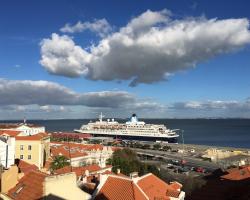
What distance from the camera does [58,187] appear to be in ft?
85.4

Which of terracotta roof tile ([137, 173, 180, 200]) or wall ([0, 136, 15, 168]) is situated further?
wall ([0, 136, 15, 168])

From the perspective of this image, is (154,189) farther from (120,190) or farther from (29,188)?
(29,188)

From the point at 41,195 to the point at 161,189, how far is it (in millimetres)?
12610

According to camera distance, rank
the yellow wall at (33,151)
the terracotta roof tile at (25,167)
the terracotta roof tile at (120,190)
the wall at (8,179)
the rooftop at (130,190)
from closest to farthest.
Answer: the terracotta roof tile at (120,190)
the rooftop at (130,190)
the wall at (8,179)
the terracotta roof tile at (25,167)
the yellow wall at (33,151)

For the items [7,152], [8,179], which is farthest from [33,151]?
[8,179]

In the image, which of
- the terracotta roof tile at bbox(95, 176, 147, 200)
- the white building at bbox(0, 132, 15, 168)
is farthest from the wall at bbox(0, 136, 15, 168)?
the terracotta roof tile at bbox(95, 176, 147, 200)

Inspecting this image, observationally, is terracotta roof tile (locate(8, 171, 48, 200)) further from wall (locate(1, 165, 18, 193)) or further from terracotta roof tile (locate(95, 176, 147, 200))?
terracotta roof tile (locate(95, 176, 147, 200))

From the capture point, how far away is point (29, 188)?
2781cm

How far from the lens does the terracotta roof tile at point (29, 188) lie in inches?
1048

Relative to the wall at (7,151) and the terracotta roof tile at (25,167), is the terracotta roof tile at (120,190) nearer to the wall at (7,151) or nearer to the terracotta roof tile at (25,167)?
the terracotta roof tile at (25,167)

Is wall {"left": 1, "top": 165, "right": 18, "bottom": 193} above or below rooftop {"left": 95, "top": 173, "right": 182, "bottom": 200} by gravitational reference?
above

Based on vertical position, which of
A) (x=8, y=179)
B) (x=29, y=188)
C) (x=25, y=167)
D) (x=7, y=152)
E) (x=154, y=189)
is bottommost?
(x=154, y=189)

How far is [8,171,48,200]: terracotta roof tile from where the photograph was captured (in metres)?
26.6

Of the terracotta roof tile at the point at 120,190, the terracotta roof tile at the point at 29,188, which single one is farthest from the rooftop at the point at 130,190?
the terracotta roof tile at the point at 29,188
